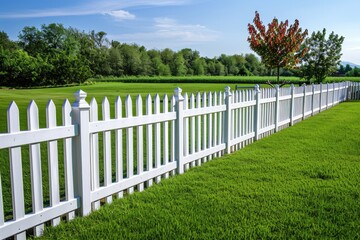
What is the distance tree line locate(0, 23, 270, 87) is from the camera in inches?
2611

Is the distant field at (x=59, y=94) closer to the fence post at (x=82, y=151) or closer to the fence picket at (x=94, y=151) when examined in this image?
the fence picket at (x=94, y=151)

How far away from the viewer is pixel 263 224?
383 centimetres

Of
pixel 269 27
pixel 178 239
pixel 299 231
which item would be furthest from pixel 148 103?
pixel 269 27

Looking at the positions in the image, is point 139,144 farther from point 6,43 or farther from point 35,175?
point 6,43

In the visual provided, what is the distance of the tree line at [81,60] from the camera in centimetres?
6631

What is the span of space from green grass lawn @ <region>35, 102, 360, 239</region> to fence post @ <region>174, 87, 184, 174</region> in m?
0.26

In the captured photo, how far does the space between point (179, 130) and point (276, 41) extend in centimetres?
1716

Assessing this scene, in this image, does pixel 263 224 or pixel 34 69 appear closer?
pixel 263 224

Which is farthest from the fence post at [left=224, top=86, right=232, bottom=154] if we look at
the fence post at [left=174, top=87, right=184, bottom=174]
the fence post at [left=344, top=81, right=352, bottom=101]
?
the fence post at [left=344, top=81, right=352, bottom=101]

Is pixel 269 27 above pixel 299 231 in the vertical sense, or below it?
above

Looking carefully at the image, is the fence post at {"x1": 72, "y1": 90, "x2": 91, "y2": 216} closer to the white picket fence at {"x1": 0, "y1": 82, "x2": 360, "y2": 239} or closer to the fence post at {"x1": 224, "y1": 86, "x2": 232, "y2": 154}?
the white picket fence at {"x1": 0, "y1": 82, "x2": 360, "y2": 239}

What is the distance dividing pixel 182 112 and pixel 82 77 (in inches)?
2572

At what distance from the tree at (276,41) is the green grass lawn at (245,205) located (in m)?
15.4

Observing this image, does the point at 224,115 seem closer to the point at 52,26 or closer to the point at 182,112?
the point at 182,112
